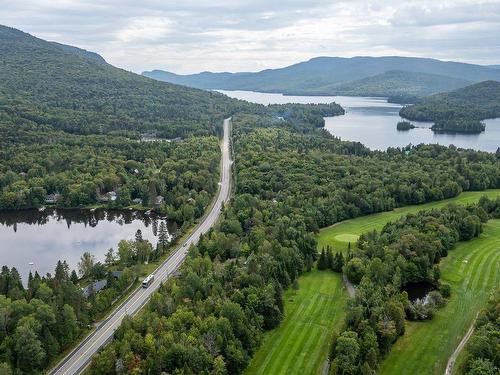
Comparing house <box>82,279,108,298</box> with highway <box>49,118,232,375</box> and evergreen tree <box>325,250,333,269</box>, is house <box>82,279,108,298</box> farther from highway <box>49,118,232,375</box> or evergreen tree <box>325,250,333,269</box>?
evergreen tree <box>325,250,333,269</box>

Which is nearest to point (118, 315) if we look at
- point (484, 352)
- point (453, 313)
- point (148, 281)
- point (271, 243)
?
point (148, 281)

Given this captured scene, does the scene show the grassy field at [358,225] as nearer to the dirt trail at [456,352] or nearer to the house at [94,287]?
the dirt trail at [456,352]

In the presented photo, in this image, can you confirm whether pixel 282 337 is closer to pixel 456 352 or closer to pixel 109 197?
pixel 456 352

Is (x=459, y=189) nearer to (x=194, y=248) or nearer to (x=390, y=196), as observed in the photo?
(x=390, y=196)

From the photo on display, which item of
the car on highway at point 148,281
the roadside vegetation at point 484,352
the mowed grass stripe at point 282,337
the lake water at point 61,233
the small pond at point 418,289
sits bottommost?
the lake water at point 61,233

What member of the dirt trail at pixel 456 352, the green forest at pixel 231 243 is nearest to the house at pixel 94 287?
the green forest at pixel 231 243
